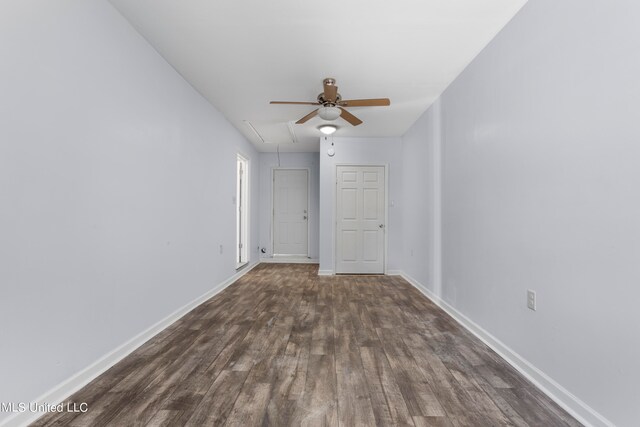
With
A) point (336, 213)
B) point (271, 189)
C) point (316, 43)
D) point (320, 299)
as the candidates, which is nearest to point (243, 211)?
point (271, 189)

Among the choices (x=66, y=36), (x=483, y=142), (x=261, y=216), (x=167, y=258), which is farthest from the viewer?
(x=261, y=216)

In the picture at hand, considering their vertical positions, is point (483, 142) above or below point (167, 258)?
above

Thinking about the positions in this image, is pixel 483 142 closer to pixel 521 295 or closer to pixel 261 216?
pixel 521 295

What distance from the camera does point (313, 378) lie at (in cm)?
200

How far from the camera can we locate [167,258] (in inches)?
115

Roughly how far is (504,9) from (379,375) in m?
2.62

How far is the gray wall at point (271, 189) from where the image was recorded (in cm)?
712

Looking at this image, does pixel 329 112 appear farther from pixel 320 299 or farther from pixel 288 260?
pixel 288 260

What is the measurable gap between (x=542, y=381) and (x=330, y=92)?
2873mm

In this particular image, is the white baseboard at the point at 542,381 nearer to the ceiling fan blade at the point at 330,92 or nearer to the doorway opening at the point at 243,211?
the ceiling fan blade at the point at 330,92

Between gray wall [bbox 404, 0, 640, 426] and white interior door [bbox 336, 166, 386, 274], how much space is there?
2765 millimetres

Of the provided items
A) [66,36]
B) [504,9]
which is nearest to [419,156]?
[504,9]

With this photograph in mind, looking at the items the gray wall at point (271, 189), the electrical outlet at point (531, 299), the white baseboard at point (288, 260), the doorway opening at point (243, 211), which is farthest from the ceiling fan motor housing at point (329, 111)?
the white baseboard at point (288, 260)

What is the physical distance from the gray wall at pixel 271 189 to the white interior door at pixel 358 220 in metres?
1.56
